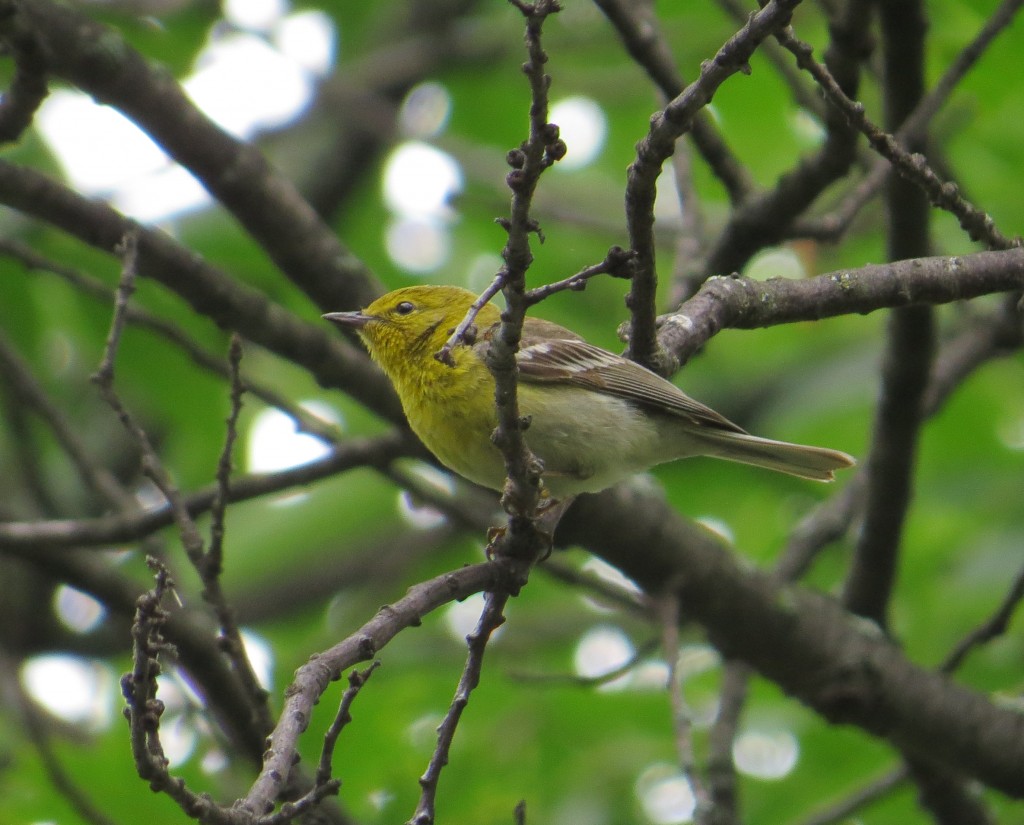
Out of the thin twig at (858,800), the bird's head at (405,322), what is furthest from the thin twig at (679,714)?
the bird's head at (405,322)

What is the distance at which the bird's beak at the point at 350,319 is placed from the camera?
571 centimetres

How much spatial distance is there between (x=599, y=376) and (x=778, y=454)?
0.98 meters

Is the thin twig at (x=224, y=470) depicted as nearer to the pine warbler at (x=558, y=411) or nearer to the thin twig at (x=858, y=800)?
the pine warbler at (x=558, y=411)

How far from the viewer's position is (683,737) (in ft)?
15.5

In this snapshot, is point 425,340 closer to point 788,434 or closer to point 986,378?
point 788,434

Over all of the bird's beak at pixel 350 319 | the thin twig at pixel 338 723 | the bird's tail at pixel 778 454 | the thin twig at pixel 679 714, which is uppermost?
the bird's beak at pixel 350 319

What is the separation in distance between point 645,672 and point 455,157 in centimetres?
385

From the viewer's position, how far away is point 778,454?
575cm

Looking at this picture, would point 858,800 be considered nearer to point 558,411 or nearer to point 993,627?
point 993,627

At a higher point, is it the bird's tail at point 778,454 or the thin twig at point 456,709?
the bird's tail at point 778,454

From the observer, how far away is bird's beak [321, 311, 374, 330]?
5715 mm

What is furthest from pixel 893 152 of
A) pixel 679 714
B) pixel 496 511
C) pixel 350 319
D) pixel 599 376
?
pixel 496 511

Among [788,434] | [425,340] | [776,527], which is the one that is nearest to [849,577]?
[788,434]

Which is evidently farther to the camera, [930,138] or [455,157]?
[455,157]
